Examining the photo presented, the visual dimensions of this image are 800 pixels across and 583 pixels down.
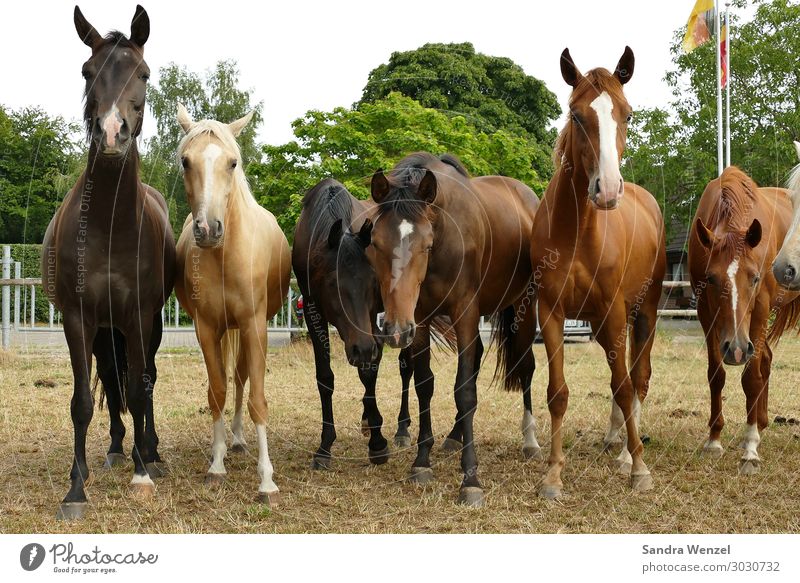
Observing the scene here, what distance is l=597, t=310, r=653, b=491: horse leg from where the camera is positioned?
5258mm

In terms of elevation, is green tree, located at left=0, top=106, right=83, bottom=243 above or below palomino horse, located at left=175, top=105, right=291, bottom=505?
above

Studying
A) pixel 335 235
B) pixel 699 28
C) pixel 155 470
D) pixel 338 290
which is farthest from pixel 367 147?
pixel 699 28

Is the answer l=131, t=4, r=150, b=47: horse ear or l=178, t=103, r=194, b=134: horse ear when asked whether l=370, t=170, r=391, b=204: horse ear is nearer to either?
l=178, t=103, r=194, b=134: horse ear

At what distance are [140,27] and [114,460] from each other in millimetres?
3696

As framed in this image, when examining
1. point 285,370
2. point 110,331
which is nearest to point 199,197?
point 110,331

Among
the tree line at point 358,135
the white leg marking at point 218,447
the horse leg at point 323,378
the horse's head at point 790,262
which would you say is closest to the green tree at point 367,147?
the tree line at point 358,135

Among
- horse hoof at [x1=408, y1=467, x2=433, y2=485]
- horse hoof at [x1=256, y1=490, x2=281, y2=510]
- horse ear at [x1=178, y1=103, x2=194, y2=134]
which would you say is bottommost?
horse hoof at [x1=256, y1=490, x2=281, y2=510]

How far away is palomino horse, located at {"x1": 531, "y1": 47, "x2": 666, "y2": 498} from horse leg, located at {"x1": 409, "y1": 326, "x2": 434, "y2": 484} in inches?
38.6

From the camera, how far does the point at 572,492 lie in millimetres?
5340

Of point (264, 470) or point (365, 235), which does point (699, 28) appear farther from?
point (264, 470)

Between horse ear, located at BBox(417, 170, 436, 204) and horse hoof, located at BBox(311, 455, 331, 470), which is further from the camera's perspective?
horse hoof, located at BBox(311, 455, 331, 470)

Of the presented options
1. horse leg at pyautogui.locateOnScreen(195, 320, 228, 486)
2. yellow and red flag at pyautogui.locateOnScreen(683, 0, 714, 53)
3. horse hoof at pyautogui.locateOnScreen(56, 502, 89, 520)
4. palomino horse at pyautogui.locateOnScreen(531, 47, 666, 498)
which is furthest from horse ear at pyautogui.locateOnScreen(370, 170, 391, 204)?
yellow and red flag at pyautogui.locateOnScreen(683, 0, 714, 53)

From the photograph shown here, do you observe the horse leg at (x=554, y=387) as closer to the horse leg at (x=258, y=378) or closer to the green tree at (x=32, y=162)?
the horse leg at (x=258, y=378)
